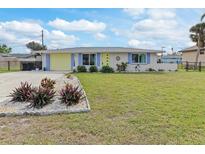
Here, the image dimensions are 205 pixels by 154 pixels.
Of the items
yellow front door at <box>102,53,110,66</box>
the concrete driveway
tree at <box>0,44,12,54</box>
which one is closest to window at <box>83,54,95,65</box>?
yellow front door at <box>102,53,110,66</box>

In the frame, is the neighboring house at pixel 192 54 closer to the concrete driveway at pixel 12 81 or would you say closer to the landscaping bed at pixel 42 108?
the concrete driveway at pixel 12 81

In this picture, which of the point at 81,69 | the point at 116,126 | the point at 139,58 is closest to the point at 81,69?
the point at 81,69

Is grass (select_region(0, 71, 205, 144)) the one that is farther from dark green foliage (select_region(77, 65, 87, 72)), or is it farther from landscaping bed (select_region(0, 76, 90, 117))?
dark green foliage (select_region(77, 65, 87, 72))

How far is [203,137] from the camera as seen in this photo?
15.9ft

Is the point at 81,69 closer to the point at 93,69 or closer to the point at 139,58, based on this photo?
the point at 93,69

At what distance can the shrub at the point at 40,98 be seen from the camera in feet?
23.8

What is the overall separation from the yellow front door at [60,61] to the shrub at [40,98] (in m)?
21.1

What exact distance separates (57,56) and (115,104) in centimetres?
2206

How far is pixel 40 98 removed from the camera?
7.35 metres

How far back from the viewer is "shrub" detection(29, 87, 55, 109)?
7257 mm
